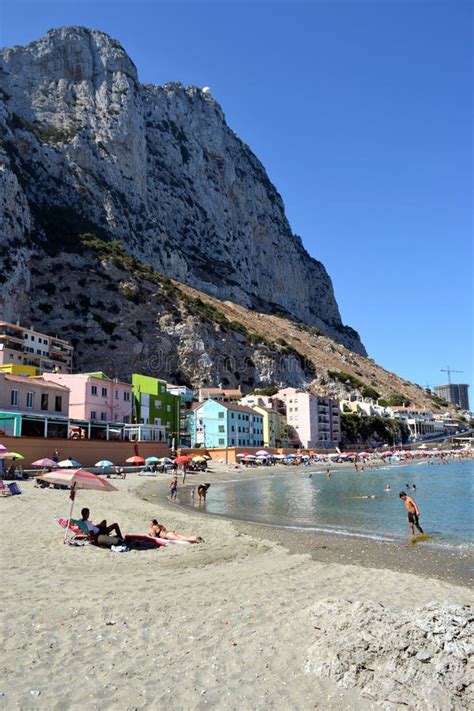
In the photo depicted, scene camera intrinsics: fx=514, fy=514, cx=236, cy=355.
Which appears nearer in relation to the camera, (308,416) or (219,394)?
(219,394)

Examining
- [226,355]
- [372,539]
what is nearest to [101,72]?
[226,355]

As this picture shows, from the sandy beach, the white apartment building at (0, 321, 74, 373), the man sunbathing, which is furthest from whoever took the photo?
the white apartment building at (0, 321, 74, 373)

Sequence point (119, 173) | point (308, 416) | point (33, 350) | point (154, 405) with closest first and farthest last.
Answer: point (154, 405)
point (33, 350)
point (308, 416)
point (119, 173)

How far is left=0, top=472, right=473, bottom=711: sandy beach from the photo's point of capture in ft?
18.1

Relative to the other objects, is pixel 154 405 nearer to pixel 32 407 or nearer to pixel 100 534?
pixel 32 407

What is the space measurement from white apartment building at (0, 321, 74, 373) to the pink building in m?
17.3

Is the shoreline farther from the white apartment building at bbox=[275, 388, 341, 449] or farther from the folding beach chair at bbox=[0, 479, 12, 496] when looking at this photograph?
the white apartment building at bbox=[275, 388, 341, 449]

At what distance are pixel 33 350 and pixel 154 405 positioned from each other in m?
23.6

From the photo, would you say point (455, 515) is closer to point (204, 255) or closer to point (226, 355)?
point (226, 355)

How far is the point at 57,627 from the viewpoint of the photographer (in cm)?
756

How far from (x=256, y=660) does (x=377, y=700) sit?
1801 millimetres

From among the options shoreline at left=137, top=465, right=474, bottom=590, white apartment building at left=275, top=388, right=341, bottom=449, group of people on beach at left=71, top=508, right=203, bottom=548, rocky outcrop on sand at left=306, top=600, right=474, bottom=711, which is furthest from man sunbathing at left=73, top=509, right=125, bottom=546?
white apartment building at left=275, top=388, right=341, bottom=449

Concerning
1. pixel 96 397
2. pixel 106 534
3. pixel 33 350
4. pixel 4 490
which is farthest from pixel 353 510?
pixel 33 350

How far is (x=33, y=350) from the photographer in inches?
3231
